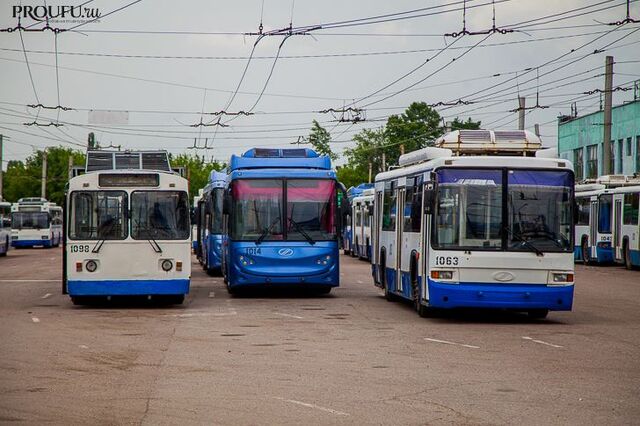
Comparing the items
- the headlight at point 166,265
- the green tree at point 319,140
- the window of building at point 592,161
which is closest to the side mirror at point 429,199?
the headlight at point 166,265

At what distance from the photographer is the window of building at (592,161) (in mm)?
80000

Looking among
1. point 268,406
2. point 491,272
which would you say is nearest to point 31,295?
point 491,272

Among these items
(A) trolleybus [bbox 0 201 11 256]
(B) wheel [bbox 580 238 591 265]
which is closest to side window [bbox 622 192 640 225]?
(B) wheel [bbox 580 238 591 265]

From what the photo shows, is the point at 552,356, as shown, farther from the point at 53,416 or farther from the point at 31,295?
the point at 31,295

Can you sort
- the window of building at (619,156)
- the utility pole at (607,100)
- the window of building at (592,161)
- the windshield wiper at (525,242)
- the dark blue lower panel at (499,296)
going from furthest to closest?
the window of building at (592,161) → the window of building at (619,156) → the utility pole at (607,100) → the windshield wiper at (525,242) → the dark blue lower panel at (499,296)

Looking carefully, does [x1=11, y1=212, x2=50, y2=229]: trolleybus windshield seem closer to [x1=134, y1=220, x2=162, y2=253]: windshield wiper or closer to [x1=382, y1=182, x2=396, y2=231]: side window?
[x1=382, y1=182, x2=396, y2=231]: side window

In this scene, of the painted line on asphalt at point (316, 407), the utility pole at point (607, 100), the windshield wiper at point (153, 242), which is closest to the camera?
the painted line on asphalt at point (316, 407)

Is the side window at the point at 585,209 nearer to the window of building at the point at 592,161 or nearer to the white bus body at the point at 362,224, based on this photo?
the white bus body at the point at 362,224

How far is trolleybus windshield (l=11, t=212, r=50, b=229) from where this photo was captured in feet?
254

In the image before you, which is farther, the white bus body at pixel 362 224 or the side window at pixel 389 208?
the white bus body at pixel 362 224

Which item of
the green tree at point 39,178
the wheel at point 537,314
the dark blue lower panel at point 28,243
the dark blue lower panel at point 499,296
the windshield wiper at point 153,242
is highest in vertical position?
the green tree at point 39,178

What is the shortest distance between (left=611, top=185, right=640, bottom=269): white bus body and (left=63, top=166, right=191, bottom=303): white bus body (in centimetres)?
2298

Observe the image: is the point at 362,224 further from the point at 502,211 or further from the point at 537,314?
the point at 502,211

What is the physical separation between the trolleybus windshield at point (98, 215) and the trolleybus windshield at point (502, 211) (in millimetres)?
6450
